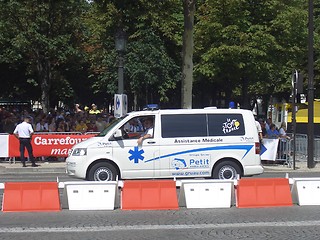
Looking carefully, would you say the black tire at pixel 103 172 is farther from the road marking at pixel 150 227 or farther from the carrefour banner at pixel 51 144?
the carrefour banner at pixel 51 144

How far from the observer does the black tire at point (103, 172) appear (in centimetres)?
1523

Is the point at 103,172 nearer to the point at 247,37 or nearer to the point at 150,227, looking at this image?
the point at 150,227

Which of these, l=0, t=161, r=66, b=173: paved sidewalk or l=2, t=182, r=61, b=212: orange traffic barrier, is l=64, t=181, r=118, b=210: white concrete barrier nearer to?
l=2, t=182, r=61, b=212: orange traffic barrier

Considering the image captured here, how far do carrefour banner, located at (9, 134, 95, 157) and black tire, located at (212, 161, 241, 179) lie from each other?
8669 mm

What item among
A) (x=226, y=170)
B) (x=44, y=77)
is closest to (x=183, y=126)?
(x=226, y=170)

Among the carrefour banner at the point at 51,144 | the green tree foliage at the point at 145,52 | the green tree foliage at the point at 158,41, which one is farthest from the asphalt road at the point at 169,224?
the green tree foliage at the point at 145,52

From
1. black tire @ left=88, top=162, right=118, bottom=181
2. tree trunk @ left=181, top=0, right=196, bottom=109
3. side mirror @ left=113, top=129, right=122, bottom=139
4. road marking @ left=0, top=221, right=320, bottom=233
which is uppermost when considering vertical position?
tree trunk @ left=181, top=0, right=196, bottom=109

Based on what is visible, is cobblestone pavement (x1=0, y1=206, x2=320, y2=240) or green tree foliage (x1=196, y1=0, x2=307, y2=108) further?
green tree foliage (x1=196, y1=0, x2=307, y2=108)

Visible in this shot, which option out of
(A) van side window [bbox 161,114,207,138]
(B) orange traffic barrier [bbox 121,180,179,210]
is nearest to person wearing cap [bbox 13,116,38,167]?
(A) van side window [bbox 161,114,207,138]

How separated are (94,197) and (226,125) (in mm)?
4885

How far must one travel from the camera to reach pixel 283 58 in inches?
1549

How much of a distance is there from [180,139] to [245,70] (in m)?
23.3

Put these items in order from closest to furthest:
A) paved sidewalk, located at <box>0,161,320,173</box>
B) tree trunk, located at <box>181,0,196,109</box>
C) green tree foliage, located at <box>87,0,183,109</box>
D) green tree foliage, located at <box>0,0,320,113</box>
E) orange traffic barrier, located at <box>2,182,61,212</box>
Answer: orange traffic barrier, located at <box>2,182,61,212</box>
paved sidewalk, located at <box>0,161,320,173</box>
tree trunk, located at <box>181,0,196,109</box>
green tree foliage, located at <box>0,0,320,113</box>
green tree foliage, located at <box>87,0,183,109</box>

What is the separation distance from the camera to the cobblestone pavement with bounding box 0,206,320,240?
9414 millimetres
